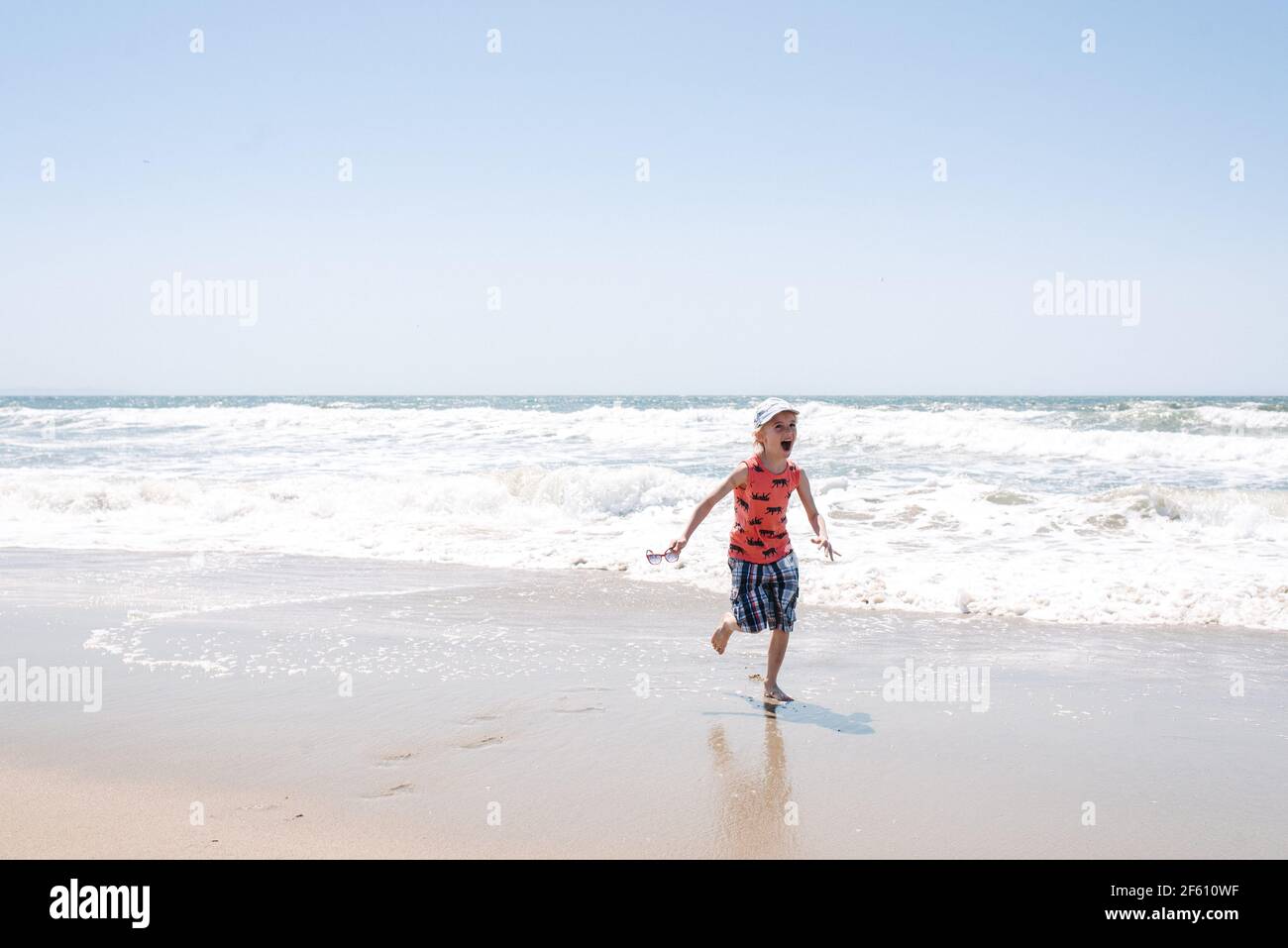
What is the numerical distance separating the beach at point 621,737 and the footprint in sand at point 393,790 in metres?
0.02

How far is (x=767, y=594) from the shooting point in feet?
17.0

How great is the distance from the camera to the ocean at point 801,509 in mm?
8125

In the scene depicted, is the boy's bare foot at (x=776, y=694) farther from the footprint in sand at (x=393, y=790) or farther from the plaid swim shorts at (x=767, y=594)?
the footprint in sand at (x=393, y=790)

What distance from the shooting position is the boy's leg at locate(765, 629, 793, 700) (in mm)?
5102

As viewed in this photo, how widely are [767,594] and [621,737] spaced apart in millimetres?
1207

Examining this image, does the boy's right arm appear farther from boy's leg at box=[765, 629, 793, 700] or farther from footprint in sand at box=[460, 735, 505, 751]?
footprint in sand at box=[460, 735, 505, 751]

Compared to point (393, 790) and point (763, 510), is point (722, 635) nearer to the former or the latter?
point (763, 510)

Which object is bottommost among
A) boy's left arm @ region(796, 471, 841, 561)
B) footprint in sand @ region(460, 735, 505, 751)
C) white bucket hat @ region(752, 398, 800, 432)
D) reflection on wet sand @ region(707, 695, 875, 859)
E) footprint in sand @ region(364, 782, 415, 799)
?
reflection on wet sand @ region(707, 695, 875, 859)

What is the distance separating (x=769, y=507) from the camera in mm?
5176

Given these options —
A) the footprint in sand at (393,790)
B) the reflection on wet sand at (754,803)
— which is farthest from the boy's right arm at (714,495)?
the footprint in sand at (393,790)

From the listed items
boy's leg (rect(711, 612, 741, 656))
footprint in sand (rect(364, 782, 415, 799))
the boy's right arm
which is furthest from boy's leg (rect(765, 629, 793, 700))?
footprint in sand (rect(364, 782, 415, 799))

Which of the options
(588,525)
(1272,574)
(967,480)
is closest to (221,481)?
(588,525)

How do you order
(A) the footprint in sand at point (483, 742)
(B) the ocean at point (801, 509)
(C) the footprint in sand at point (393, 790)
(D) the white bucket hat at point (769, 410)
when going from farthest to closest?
(B) the ocean at point (801, 509)
(D) the white bucket hat at point (769, 410)
(A) the footprint in sand at point (483, 742)
(C) the footprint in sand at point (393, 790)
